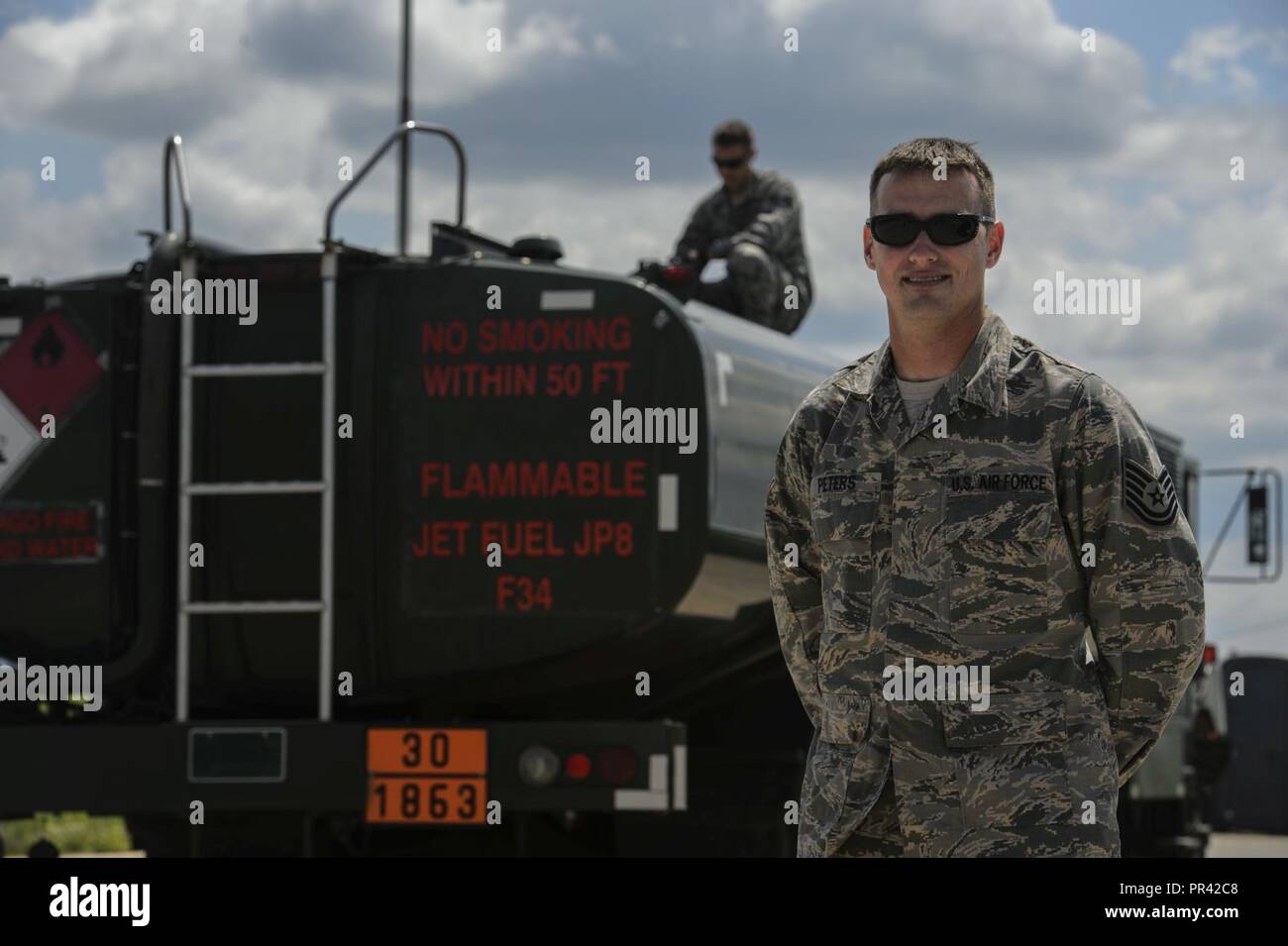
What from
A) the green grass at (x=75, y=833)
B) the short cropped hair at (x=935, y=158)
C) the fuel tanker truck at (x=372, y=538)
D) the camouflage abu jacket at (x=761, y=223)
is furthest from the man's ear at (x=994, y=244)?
the green grass at (x=75, y=833)

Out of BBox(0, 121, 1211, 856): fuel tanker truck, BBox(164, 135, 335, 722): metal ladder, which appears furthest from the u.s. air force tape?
BBox(164, 135, 335, 722): metal ladder

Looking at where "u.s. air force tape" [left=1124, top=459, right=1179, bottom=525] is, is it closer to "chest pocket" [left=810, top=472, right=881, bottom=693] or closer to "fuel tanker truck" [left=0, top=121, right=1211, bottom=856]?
"chest pocket" [left=810, top=472, right=881, bottom=693]

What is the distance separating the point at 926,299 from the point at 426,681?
13.3 ft

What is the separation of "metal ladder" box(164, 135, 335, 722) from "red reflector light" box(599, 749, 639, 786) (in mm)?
937

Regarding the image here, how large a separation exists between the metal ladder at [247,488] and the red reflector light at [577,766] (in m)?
0.82

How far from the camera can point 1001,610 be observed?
11.8 ft

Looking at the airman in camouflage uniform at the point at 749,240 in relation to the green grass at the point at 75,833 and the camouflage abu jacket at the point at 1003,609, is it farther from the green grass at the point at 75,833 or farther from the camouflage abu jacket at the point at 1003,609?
the green grass at the point at 75,833

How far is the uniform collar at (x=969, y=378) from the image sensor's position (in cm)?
367

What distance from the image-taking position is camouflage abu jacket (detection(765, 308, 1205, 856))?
3.55 metres
